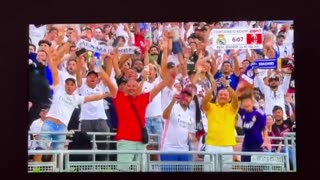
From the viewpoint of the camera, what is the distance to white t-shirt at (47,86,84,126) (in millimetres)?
3684

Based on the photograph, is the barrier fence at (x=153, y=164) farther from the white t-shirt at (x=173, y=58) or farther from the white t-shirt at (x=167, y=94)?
the white t-shirt at (x=173, y=58)

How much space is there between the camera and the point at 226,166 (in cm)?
362

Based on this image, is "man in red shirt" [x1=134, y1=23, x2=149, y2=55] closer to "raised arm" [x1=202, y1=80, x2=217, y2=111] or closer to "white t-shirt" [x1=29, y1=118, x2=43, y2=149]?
"raised arm" [x1=202, y1=80, x2=217, y2=111]

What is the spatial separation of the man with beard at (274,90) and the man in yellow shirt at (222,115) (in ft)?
0.74

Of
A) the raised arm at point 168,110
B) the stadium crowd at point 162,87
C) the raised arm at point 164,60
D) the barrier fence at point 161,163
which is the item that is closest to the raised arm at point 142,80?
the stadium crowd at point 162,87

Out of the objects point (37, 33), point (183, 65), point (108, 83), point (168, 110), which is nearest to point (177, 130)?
point (168, 110)

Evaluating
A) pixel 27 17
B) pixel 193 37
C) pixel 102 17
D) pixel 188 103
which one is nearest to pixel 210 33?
pixel 193 37

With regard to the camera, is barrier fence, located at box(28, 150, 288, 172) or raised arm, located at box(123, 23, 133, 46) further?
raised arm, located at box(123, 23, 133, 46)

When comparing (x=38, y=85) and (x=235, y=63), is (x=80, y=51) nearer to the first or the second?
(x=38, y=85)

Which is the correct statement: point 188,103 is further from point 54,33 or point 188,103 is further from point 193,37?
point 54,33

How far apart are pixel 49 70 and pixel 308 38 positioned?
205 centimetres

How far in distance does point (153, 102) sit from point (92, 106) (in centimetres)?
48

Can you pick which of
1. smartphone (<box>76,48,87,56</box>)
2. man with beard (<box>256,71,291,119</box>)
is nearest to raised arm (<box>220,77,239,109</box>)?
man with beard (<box>256,71,291,119</box>)

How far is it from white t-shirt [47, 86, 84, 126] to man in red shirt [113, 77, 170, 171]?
31 centimetres
